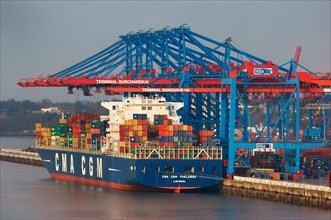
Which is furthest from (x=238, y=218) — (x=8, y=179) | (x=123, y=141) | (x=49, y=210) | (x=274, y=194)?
(x=8, y=179)

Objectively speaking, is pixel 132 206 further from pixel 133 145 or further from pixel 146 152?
pixel 133 145

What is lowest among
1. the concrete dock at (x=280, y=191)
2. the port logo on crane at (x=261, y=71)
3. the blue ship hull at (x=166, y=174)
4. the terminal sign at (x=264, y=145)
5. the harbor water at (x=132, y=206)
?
the harbor water at (x=132, y=206)

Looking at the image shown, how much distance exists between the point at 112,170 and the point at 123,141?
224cm

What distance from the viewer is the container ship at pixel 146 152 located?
7419cm

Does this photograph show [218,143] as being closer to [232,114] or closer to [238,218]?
[232,114]

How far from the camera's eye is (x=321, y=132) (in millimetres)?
103062

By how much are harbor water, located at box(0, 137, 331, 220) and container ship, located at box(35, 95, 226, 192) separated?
90 centimetres

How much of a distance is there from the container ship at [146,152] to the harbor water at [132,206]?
35.3 inches

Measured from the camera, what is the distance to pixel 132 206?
68438mm

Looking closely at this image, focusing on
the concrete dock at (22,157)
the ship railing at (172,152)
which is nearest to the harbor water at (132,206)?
the ship railing at (172,152)

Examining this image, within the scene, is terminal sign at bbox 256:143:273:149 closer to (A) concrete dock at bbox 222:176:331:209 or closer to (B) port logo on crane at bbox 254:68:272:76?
(A) concrete dock at bbox 222:176:331:209

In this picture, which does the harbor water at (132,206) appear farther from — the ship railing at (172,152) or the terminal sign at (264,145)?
the terminal sign at (264,145)

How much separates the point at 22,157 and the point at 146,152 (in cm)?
4775

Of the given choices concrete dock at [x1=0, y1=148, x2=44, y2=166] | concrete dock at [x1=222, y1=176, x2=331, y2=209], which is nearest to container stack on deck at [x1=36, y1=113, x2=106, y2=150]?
concrete dock at [x1=222, y1=176, x2=331, y2=209]
